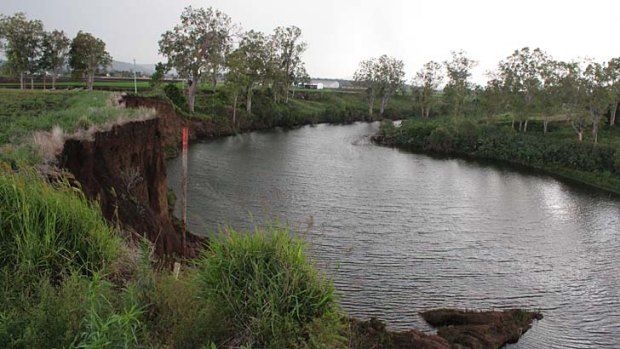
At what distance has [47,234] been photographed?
7.11 meters

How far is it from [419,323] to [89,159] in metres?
11.4

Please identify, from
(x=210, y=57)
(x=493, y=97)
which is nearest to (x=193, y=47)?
(x=210, y=57)

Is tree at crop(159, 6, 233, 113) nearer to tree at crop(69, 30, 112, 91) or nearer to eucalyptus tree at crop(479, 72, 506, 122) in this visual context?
tree at crop(69, 30, 112, 91)

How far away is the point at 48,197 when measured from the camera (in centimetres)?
766

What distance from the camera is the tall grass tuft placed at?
6984 millimetres

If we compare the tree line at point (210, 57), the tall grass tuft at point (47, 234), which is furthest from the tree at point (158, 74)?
the tall grass tuft at point (47, 234)

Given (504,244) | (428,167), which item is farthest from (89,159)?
(428,167)

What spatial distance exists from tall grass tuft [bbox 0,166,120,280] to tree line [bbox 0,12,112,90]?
52.9 m

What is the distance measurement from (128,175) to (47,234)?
10263mm

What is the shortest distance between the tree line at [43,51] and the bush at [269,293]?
54776 mm

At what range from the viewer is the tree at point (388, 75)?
98.8m

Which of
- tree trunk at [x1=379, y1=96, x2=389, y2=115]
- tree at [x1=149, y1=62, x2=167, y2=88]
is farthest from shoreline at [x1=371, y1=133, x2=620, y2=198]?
tree trunk at [x1=379, y1=96, x2=389, y2=115]

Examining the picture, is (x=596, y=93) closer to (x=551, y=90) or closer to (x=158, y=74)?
(x=551, y=90)

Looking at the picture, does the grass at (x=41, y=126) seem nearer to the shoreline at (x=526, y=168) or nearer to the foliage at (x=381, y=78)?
the shoreline at (x=526, y=168)
